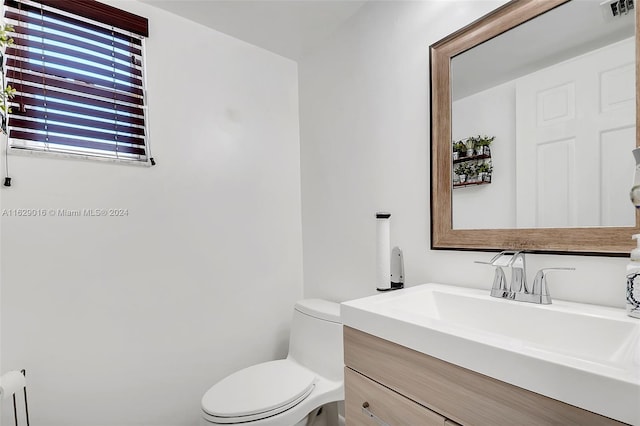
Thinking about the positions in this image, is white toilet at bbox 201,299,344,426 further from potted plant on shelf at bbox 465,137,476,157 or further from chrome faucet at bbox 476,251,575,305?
potted plant on shelf at bbox 465,137,476,157

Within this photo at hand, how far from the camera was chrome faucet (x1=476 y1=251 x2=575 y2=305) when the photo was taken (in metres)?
0.92

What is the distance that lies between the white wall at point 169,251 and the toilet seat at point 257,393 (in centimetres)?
36

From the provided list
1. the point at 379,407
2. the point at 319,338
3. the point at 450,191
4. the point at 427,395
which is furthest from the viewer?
the point at 319,338

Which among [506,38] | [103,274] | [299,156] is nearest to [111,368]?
[103,274]

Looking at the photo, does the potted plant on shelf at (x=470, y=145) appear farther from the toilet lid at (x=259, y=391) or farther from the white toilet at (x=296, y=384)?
the toilet lid at (x=259, y=391)

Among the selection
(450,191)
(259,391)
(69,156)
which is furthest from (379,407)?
(69,156)

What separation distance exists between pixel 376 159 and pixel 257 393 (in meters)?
1.17

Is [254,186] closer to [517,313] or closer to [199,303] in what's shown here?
[199,303]

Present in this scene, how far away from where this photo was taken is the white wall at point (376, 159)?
117cm

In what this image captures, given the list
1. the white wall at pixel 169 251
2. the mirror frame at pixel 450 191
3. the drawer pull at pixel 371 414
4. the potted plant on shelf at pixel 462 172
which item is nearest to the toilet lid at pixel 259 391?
the white wall at pixel 169 251

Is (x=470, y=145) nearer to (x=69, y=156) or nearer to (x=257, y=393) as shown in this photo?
(x=257, y=393)

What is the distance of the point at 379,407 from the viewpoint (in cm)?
86

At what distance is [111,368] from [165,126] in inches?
A: 45.4

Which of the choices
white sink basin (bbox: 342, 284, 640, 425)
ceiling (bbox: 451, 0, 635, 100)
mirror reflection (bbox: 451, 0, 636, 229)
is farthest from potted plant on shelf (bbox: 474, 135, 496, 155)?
white sink basin (bbox: 342, 284, 640, 425)
